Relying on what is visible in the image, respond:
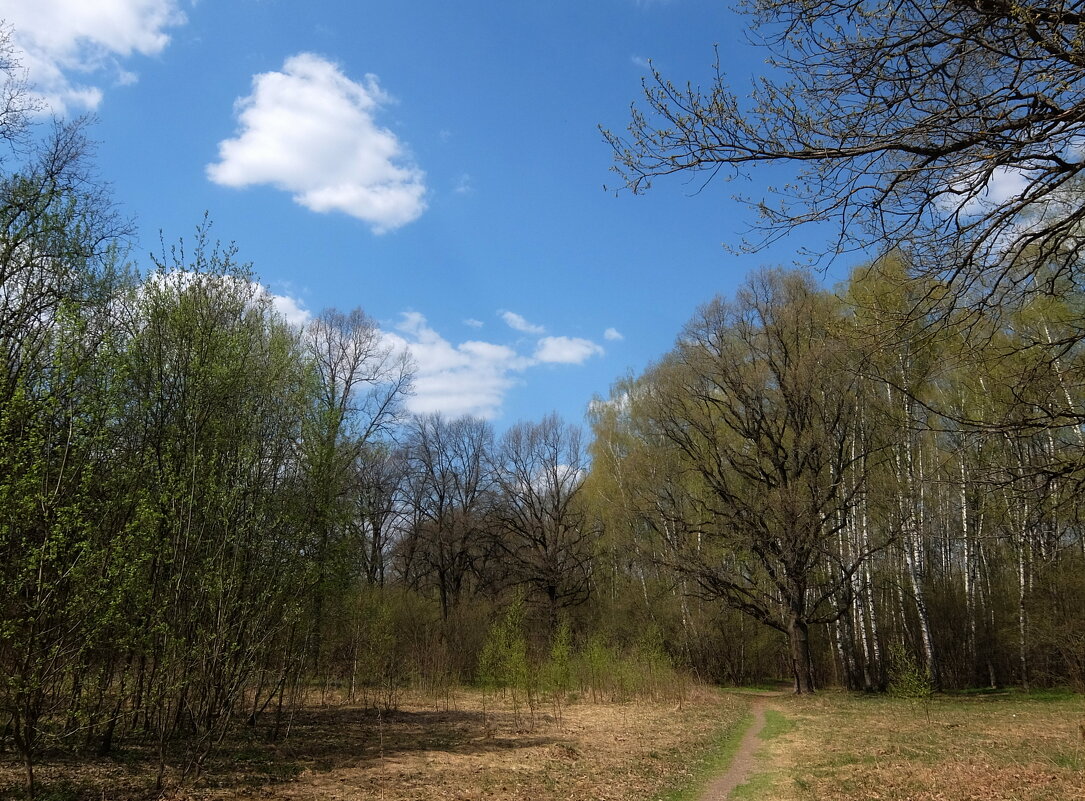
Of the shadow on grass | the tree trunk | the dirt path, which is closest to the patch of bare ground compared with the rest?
the shadow on grass

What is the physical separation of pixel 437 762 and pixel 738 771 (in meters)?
4.49

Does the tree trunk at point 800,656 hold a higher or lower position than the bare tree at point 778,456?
lower

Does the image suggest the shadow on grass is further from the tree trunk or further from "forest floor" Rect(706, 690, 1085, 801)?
the tree trunk

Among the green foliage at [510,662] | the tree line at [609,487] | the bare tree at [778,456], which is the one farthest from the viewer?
the bare tree at [778,456]

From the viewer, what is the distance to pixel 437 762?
10.4 m

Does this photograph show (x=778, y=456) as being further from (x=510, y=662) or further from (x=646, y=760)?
(x=646, y=760)

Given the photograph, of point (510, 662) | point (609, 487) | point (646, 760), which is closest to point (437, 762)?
point (646, 760)

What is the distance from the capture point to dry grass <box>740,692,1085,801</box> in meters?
7.33

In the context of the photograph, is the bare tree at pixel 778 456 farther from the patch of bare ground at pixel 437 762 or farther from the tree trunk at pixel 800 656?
the patch of bare ground at pixel 437 762

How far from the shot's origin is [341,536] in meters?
15.0

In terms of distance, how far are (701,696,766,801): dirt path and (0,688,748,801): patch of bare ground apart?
1.72ft

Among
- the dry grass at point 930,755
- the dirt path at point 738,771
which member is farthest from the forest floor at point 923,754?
the dirt path at point 738,771

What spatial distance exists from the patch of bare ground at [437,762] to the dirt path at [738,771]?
525mm

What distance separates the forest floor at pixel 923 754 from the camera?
7.36m
